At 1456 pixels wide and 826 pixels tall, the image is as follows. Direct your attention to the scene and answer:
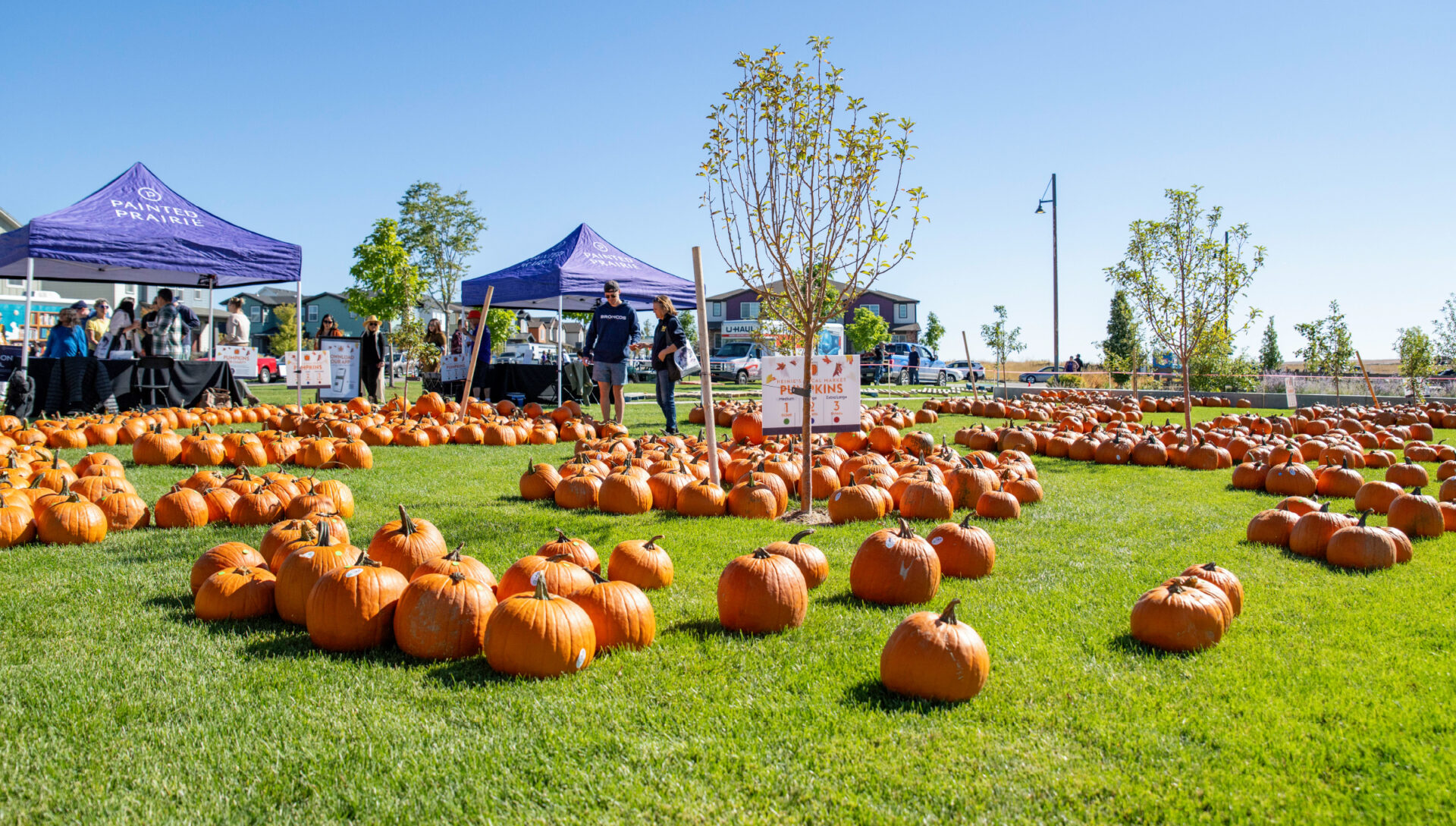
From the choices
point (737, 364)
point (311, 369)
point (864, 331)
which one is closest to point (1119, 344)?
point (864, 331)

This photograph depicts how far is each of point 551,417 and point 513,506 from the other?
615 centimetres

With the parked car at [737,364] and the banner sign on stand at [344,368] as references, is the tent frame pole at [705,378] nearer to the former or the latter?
the banner sign on stand at [344,368]

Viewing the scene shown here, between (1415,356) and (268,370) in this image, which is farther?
(268,370)

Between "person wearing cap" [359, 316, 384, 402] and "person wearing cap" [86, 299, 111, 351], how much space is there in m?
4.48

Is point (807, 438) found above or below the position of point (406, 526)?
above

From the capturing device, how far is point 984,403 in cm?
1652

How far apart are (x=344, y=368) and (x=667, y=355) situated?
671cm

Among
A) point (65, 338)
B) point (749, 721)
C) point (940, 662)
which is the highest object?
point (65, 338)

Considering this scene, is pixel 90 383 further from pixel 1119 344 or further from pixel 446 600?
pixel 1119 344

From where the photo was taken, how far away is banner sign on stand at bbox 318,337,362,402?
14500 millimetres

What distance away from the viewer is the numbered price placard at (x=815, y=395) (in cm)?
651

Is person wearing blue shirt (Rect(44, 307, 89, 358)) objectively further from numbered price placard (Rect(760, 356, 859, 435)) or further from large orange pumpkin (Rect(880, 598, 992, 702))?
large orange pumpkin (Rect(880, 598, 992, 702))

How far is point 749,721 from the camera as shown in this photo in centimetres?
278

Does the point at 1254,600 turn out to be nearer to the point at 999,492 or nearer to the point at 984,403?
the point at 999,492
